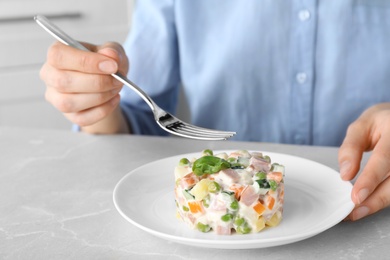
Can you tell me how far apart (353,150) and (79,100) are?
50 centimetres

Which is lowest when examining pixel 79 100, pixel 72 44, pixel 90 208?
pixel 90 208

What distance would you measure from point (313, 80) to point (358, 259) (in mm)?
768

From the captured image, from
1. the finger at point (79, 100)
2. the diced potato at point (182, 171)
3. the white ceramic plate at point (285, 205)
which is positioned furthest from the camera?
the finger at point (79, 100)

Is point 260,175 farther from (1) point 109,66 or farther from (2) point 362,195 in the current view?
(1) point 109,66

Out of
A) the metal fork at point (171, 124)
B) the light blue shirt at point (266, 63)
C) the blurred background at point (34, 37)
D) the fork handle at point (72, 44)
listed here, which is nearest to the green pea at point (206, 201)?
the metal fork at point (171, 124)

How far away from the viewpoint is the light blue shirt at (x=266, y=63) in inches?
54.9

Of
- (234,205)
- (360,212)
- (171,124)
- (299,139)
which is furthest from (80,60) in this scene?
(299,139)

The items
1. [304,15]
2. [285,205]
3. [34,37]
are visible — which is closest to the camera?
[285,205]

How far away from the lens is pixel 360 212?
79cm

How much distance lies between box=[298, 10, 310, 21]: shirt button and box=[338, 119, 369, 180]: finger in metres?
0.46

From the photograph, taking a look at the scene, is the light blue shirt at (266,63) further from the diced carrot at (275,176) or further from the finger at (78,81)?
the diced carrot at (275,176)

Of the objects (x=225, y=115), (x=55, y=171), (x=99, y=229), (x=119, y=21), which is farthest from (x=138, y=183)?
(x=119, y=21)

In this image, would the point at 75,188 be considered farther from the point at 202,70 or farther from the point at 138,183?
the point at 202,70

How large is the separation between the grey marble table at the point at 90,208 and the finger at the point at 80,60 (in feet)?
0.61
